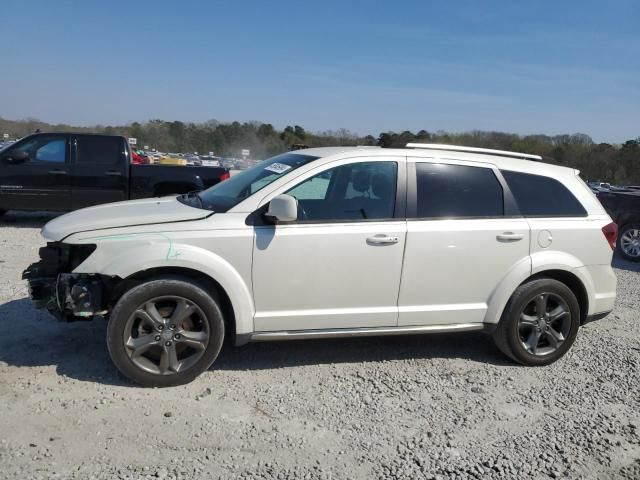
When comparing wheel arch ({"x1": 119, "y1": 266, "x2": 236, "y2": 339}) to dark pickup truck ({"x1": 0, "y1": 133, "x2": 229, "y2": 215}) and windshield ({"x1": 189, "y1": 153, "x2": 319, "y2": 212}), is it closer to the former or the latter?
windshield ({"x1": 189, "y1": 153, "x2": 319, "y2": 212})

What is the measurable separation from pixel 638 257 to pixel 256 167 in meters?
8.48

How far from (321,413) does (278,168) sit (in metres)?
1.97

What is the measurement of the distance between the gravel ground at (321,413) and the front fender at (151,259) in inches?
32.1

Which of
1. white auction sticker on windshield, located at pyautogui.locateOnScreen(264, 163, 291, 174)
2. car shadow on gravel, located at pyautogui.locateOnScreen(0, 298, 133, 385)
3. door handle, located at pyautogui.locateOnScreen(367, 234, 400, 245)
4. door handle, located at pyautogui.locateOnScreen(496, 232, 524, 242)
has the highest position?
white auction sticker on windshield, located at pyautogui.locateOnScreen(264, 163, 291, 174)

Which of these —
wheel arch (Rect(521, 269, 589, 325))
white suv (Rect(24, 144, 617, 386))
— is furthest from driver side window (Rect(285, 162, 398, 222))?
wheel arch (Rect(521, 269, 589, 325))

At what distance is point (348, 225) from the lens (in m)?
4.19

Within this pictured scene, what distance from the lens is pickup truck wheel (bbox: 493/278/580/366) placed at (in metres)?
4.59

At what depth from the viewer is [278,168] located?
4562 millimetres

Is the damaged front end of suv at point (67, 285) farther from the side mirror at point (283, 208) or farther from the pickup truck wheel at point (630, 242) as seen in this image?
the pickup truck wheel at point (630, 242)

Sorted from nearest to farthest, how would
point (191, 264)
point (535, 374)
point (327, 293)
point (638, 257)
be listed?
point (191, 264) < point (327, 293) < point (535, 374) < point (638, 257)

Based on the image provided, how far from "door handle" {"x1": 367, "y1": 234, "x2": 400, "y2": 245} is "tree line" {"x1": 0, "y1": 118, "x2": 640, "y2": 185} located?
2887 cm

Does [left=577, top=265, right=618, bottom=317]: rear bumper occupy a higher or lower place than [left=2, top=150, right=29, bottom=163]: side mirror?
lower

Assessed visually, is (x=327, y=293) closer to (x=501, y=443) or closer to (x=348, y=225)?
(x=348, y=225)

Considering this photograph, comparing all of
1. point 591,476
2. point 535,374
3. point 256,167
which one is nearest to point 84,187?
point 256,167
